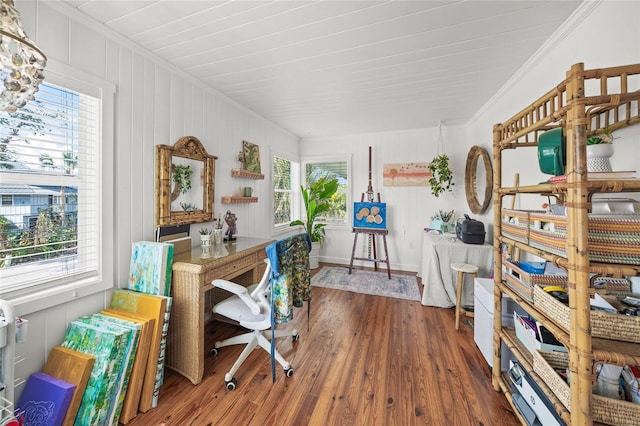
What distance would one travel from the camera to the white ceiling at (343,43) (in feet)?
5.05

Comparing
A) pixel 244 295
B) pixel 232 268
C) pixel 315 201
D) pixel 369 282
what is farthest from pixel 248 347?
pixel 315 201

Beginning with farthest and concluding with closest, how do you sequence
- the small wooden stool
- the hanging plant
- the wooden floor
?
1. the small wooden stool
2. the hanging plant
3. the wooden floor

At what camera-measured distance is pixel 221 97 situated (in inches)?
111

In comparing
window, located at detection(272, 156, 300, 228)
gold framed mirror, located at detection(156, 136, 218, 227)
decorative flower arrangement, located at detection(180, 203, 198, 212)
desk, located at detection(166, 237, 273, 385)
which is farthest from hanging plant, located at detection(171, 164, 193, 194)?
window, located at detection(272, 156, 300, 228)

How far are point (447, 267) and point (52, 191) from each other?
12.1 ft

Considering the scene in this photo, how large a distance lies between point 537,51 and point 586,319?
2.12m

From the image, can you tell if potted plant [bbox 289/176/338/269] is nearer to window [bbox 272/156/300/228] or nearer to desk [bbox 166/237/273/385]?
window [bbox 272/156/300/228]

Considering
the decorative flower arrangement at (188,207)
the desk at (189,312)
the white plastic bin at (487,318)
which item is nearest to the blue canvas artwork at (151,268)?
the desk at (189,312)

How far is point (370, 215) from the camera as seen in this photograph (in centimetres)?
431

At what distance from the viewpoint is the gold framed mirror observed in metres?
2.11

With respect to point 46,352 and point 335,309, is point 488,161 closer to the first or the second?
point 335,309

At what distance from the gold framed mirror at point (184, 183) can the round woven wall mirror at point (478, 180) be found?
3348 mm

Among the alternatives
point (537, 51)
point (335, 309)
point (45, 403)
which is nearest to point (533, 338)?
point (335, 309)

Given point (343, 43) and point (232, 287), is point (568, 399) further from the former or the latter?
point (343, 43)
